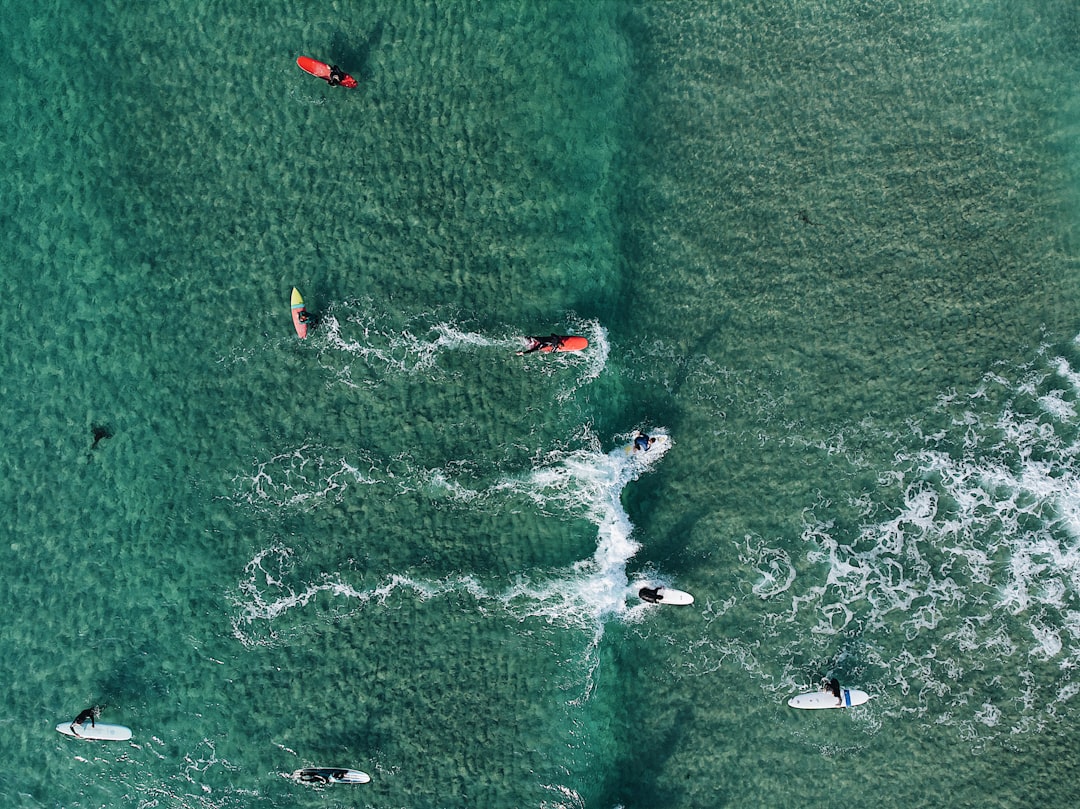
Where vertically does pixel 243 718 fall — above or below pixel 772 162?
below

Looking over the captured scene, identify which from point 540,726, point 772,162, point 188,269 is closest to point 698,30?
point 772,162

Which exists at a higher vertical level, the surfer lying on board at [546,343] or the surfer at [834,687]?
the surfer lying on board at [546,343]

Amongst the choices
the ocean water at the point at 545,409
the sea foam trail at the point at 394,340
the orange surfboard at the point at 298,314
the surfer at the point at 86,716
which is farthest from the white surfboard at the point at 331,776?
the orange surfboard at the point at 298,314

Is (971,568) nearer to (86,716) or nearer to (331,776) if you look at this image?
(331,776)

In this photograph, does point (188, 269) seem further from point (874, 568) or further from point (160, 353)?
point (874, 568)

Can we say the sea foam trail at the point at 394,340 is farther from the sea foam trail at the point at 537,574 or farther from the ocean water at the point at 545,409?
the sea foam trail at the point at 537,574

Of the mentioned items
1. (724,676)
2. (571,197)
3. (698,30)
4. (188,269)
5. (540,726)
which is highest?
(698,30)
